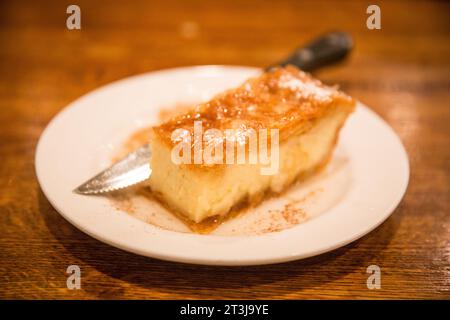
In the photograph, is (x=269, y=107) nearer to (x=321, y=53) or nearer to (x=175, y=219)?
(x=175, y=219)

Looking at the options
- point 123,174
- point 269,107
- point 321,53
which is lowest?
point 123,174

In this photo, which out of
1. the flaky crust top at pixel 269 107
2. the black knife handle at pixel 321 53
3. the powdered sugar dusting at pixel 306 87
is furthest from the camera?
the black knife handle at pixel 321 53

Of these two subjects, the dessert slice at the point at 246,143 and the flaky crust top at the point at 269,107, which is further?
the flaky crust top at the point at 269,107

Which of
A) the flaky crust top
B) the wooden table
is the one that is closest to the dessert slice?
the flaky crust top

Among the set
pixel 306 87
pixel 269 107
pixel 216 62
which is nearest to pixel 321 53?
pixel 216 62

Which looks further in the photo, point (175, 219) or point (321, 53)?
point (321, 53)

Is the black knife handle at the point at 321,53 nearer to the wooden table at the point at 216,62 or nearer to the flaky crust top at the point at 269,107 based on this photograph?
the wooden table at the point at 216,62

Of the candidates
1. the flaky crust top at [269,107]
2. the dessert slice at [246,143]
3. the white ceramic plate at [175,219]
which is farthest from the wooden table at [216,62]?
the flaky crust top at [269,107]
